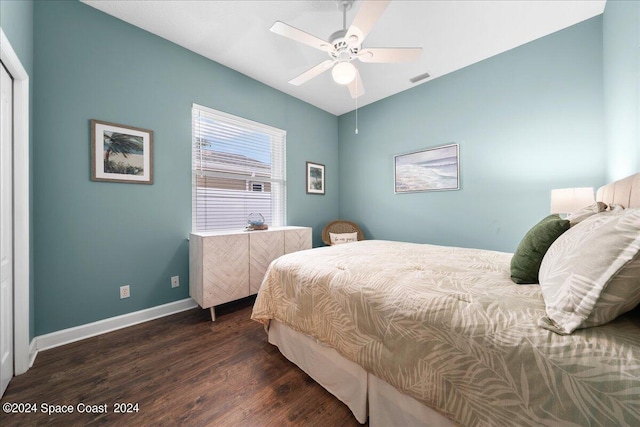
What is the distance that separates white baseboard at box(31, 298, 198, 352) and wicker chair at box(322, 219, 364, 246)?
217cm

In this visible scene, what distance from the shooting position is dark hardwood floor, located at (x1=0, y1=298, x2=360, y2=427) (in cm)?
125

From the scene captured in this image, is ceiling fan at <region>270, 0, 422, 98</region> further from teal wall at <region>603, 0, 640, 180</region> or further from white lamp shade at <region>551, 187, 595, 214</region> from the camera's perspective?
white lamp shade at <region>551, 187, 595, 214</region>

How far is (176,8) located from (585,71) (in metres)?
3.98

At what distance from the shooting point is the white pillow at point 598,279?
688mm

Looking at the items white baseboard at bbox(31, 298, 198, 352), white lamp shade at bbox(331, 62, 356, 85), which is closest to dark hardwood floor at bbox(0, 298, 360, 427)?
white baseboard at bbox(31, 298, 198, 352)

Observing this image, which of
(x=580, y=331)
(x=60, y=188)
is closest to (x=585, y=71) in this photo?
(x=580, y=331)

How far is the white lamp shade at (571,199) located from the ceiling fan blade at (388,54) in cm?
Answer: 177

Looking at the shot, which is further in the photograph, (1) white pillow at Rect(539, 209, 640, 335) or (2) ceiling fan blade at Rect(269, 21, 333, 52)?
(2) ceiling fan blade at Rect(269, 21, 333, 52)

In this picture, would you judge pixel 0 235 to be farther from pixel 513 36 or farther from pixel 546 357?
pixel 513 36

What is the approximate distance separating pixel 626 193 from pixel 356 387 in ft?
5.89

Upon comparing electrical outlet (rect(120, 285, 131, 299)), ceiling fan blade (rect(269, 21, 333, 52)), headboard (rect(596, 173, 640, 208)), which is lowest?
electrical outlet (rect(120, 285, 131, 299))

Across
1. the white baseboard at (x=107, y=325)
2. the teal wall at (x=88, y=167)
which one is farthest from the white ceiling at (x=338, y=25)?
the white baseboard at (x=107, y=325)

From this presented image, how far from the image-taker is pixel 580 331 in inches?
28.3

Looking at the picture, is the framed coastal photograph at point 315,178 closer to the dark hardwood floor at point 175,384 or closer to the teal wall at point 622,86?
the dark hardwood floor at point 175,384
